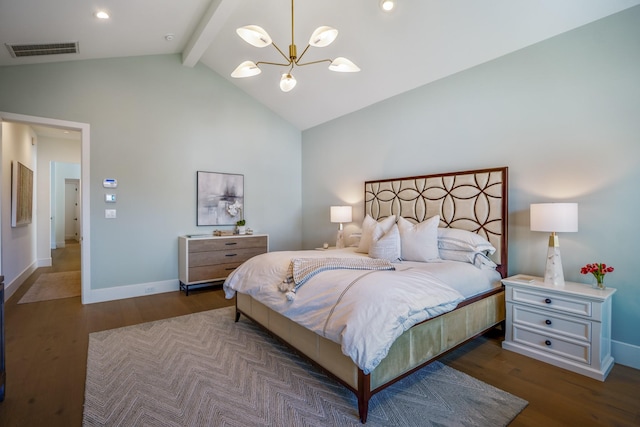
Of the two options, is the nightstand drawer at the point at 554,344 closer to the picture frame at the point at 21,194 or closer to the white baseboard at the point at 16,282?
the white baseboard at the point at 16,282

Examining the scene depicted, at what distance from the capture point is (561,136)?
2781mm

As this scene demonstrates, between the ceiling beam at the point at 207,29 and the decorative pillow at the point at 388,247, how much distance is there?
9.83ft

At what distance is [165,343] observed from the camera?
278 cm

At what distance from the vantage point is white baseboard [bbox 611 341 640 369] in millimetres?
2391

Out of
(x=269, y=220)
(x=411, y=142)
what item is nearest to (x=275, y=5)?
(x=411, y=142)

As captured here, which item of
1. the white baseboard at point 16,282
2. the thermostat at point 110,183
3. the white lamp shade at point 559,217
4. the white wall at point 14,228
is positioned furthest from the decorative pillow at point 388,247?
the white baseboard at point 16,282

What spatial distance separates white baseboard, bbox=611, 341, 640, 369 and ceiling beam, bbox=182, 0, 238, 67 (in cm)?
484

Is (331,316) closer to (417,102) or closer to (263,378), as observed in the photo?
(263,378)

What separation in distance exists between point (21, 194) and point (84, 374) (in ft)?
14.3

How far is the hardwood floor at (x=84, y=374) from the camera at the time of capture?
181 cm

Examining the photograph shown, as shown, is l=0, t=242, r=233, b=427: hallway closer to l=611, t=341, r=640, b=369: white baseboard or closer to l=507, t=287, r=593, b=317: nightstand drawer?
l=507, t=287, r=593, b=317: nightstand drawer

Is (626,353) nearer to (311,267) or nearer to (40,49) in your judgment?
(311,267)

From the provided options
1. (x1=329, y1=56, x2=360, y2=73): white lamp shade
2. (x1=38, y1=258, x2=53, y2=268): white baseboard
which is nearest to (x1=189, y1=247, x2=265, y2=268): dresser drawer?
(x1=329, y1=56, x2=360, y2=73): white lamp shade

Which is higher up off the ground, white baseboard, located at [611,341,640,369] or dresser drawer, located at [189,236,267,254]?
dresser drawer, located at [189,236,267,254]
